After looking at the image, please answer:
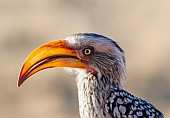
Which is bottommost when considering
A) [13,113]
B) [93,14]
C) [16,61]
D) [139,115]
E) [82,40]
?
[139,115]

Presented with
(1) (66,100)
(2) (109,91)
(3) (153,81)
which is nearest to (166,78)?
(3) (153,81)

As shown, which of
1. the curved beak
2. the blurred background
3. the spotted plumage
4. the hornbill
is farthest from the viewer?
the blurred background

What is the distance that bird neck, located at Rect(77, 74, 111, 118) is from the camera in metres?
6.99

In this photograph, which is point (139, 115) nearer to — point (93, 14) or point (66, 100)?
point (66, 100)

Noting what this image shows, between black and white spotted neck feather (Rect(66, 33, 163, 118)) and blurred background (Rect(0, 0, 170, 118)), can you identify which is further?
blurred background (Rect(0, 0, 170, 118))

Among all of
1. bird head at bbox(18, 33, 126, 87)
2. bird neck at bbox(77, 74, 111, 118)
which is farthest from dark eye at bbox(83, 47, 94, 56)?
bird neck at bbox(77, 74, 111, 118)

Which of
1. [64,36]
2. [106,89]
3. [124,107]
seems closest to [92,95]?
[106,89]

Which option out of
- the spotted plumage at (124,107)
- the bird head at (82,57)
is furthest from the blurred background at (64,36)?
the bird head at (82,57)

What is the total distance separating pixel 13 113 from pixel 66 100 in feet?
2.93

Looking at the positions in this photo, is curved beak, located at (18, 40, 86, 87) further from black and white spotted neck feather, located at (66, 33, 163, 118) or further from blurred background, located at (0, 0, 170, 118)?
blurred background, located at (0, 0, 170, 118)

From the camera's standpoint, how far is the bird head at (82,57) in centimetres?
675

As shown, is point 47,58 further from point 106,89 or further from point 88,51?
point 106,89

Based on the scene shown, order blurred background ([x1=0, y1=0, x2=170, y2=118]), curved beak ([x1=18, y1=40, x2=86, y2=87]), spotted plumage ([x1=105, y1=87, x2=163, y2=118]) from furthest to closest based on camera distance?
blurred background ([x1=0, y1=0, x2=170, y2=118]), spotted plumage ([x1=105, y1=87, x2=163, y2=118]), curved beak ([x1=18, y1=40, x2=86, y2=87])

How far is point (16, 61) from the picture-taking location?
49.4 ft
